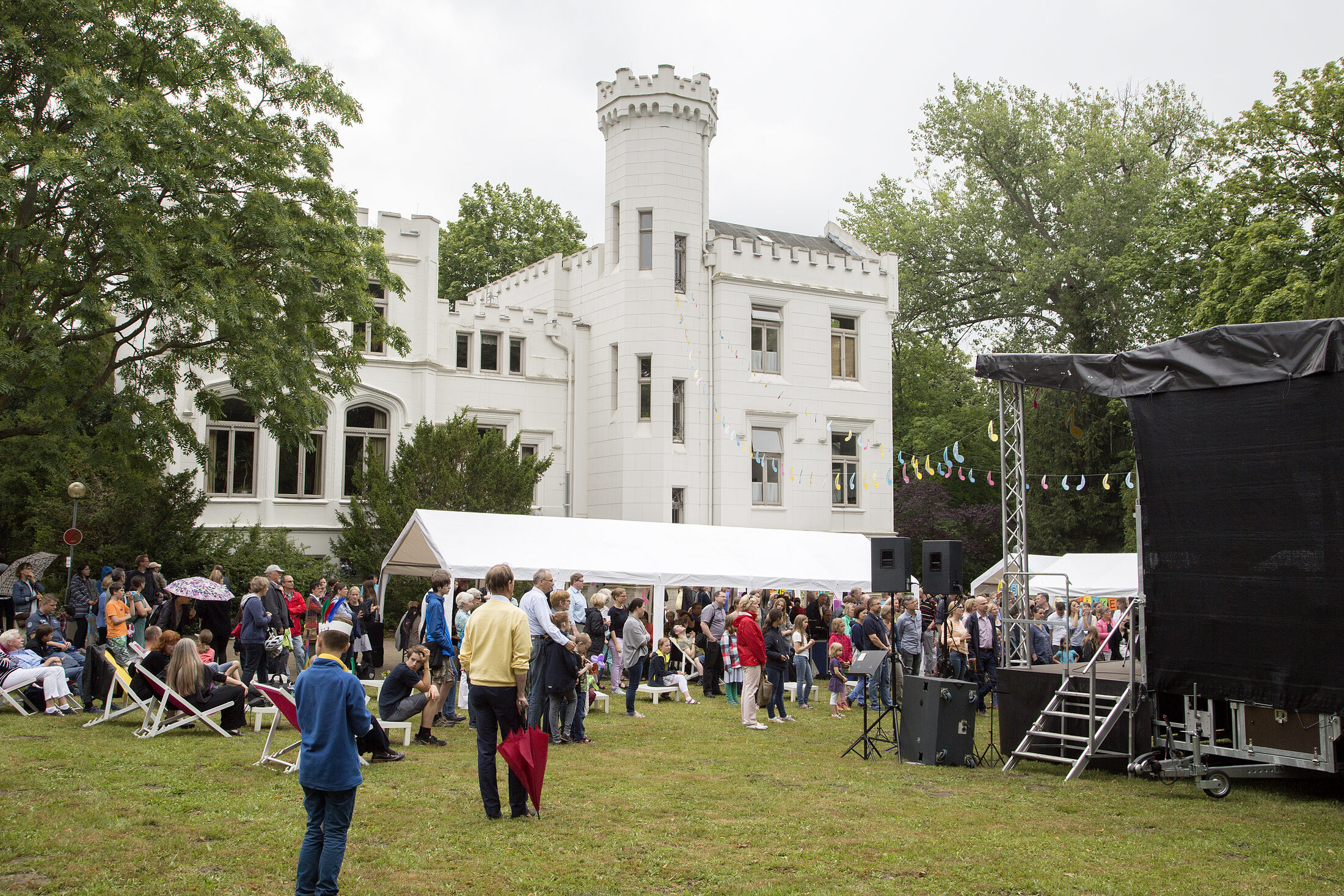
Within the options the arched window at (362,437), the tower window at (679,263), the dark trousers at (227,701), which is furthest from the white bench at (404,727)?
the tower window at (679,263)

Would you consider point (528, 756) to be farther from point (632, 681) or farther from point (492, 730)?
point (632, 681)

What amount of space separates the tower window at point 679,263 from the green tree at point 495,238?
14.2m

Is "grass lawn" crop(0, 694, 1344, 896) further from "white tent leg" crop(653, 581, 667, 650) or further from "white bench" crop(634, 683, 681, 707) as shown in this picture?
"white tent leg" crop(653, 581, 667, 650)

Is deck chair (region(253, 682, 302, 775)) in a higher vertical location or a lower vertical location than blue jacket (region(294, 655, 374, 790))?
lower

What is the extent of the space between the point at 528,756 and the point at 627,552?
1114cm

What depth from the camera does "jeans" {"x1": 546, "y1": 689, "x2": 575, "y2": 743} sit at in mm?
10914

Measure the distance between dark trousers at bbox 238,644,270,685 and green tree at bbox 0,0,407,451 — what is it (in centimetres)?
416

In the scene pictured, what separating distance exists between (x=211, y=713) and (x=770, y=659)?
6628mm

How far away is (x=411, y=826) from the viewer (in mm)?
7164

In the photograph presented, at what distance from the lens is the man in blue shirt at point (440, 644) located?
12094mm

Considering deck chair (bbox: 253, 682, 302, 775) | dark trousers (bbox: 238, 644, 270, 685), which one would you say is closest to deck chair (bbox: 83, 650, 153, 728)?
dark trousers (bbox: 238, 644, 270, 685)

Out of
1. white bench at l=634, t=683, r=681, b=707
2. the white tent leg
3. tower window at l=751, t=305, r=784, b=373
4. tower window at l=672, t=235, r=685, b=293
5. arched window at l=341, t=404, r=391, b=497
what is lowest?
A: white bench at l=634, t=683, r=681, b=707

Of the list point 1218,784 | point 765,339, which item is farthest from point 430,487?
point 1218,784

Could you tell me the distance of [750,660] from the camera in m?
13.0
